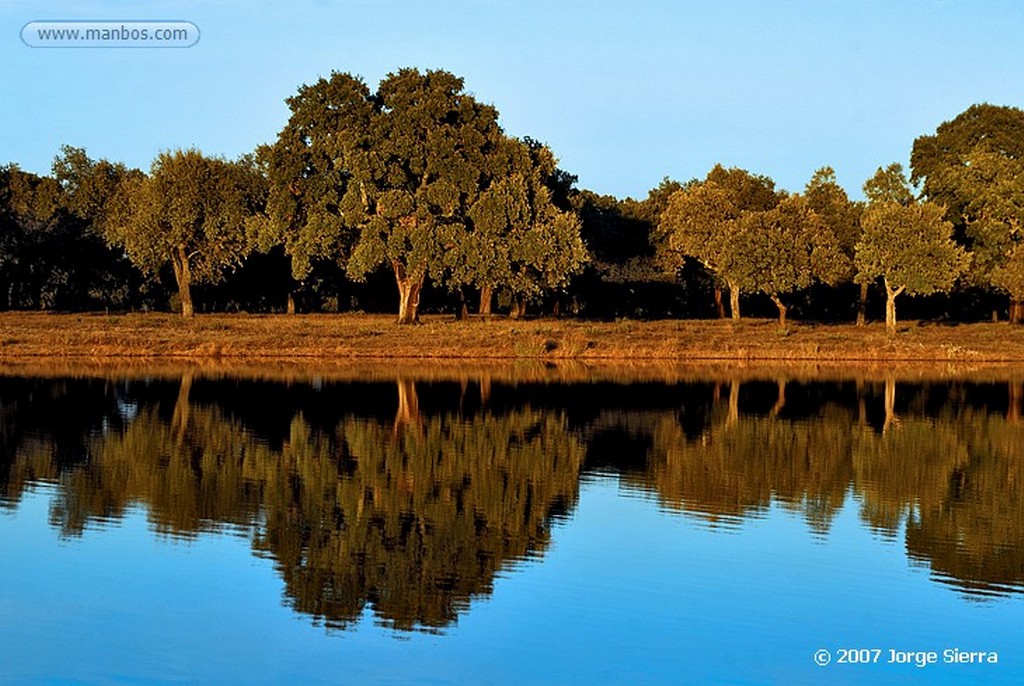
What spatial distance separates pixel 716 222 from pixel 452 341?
1313 inches

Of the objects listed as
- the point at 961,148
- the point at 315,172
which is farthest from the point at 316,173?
the point at 961,148

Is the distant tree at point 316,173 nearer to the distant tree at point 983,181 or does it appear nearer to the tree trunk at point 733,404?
the tree trunk at point 733,404

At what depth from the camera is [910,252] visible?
90750 millimetres

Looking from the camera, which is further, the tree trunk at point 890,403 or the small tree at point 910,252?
the small tree at point 910,252

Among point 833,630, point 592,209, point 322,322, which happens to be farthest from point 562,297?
point 833,630

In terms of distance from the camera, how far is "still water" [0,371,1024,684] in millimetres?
18969

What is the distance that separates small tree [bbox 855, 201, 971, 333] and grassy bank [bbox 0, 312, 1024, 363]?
3.57 m

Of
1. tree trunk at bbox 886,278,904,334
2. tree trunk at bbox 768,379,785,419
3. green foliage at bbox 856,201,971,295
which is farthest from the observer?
tree trunk at bbox 886,278,904,334

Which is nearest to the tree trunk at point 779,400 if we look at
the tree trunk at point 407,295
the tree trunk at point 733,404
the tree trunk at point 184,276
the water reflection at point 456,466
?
the water reflection at point 456,466

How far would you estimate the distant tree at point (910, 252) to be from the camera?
297 ft

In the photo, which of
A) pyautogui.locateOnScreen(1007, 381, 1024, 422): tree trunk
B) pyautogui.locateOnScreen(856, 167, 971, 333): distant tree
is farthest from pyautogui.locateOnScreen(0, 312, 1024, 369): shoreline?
pyautogui.locateOnScreen(1007, 381, 1024, 422): tree trunk

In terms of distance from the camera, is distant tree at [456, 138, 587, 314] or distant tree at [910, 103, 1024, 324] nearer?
distant tree at [456, 138, 587, 314]

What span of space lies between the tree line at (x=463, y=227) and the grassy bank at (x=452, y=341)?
13.0 feet

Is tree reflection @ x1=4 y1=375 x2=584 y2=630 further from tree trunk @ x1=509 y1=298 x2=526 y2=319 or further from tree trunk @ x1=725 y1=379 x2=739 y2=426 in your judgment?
tree trunk @ x1=509 y1=298 x2=526 y2=319
